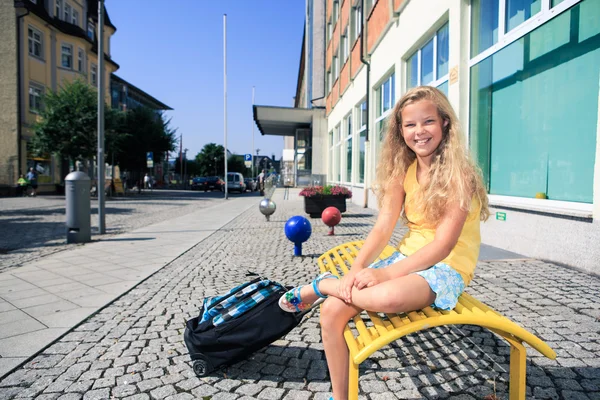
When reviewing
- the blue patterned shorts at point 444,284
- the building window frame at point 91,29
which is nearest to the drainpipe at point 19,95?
the building window frame at point 91,29

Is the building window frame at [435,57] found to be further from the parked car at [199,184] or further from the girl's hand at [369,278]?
the parked car at [199,184]

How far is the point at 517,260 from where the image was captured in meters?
5.24

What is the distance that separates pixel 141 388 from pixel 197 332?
0.42 meters

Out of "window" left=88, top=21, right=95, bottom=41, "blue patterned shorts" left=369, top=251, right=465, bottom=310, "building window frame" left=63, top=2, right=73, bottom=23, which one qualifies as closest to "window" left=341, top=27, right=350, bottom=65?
"blue patterned shorts" left=369, top=251, right=465, bottom=310

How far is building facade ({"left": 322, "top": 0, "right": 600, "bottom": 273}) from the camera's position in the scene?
4.68 metres

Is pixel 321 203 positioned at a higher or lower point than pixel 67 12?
lower

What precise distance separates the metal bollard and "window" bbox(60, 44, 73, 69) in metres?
27.0

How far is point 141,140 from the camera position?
31.9 meters

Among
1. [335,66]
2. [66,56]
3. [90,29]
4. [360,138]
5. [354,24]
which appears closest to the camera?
[360,138]

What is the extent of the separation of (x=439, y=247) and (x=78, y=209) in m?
7.42

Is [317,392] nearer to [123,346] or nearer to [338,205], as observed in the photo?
[123,346]

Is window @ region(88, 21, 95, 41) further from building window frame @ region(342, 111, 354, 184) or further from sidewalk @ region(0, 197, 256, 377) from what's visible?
sidewalk @ region(0, 197, 256, 377)

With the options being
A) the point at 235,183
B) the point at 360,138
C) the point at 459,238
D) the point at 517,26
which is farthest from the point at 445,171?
the point at 235,183

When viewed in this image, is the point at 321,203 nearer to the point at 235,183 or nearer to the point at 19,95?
the point at 19,95
